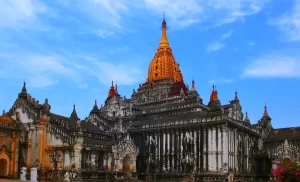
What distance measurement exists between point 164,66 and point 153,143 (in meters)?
26.1

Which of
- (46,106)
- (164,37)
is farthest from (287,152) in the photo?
(164,37)

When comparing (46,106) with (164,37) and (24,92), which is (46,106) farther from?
(164,37)

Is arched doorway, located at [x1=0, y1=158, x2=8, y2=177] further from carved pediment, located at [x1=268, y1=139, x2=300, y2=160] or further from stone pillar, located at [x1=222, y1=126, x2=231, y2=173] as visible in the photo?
carved pediment, located at [x1=268, y1=139, x2=300, y2=160]

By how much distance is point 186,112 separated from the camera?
68062 mm

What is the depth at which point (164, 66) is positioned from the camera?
8475cm

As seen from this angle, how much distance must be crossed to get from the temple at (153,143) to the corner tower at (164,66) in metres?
11.8

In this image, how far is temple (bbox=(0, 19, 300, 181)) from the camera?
50656 mm

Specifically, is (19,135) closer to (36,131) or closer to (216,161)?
(36,131)

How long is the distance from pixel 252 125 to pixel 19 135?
3811 cm

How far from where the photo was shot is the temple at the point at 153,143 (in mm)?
50656

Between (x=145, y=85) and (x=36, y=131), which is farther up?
(x=145, y=85)

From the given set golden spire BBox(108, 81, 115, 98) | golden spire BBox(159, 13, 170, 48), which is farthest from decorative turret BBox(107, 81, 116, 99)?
golden spire BBox(159, 13, 170, 48)

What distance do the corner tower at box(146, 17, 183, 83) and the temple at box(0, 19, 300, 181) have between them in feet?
38.9

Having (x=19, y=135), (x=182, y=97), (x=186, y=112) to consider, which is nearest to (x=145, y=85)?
(x=182, y=97)
